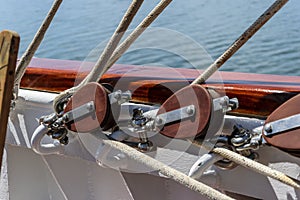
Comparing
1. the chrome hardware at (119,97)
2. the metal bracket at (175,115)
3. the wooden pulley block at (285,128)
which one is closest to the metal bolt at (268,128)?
the wooden pulley block at (285,128)

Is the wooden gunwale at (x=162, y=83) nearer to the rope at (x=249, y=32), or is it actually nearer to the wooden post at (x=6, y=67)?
the rope at (x=249, y=32)

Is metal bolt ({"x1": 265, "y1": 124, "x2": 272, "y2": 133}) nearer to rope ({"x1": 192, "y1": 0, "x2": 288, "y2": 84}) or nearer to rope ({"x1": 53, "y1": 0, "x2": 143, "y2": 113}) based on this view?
rope ({"x1": 192, "y1": 0, "x2": 288, "y2": 84})

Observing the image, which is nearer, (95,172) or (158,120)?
(158,120)

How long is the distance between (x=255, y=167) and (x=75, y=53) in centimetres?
341

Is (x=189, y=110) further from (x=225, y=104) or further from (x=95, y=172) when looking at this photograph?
(x=95, y=172)

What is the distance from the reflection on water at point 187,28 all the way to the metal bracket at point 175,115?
1832mm

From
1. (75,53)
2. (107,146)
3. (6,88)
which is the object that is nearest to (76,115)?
(107,146)

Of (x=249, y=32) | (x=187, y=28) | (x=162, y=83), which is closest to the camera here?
(x=249, y=32)

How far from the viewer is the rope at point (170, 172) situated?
0.63 m

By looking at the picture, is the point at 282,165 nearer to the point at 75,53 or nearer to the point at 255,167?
the point at 255,167

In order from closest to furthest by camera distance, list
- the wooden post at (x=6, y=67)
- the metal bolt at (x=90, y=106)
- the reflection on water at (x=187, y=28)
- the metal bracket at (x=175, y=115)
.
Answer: the wooden post at (x=6, y=67), the metal bracket at (x=175, y=115), the metal bolt at (x=90, y=106), the reflection on water at (x=187, y=28)

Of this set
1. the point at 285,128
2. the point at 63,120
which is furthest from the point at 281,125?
the point at 63,120

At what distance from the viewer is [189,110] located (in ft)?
2.22

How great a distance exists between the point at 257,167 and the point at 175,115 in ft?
0.47
